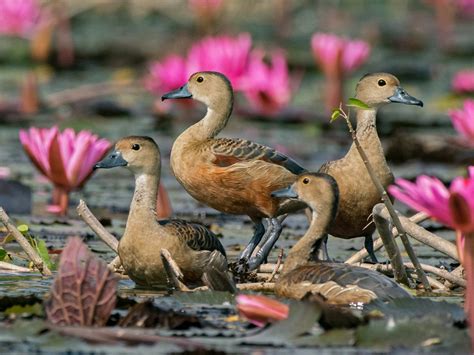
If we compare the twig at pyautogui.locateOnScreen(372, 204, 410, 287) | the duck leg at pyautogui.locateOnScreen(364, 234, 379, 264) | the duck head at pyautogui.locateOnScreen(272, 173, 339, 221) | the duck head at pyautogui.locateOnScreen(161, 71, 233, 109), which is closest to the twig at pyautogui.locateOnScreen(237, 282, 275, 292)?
the duck head at pyautogui.locateOnScreen(272, 173, 339, 221)

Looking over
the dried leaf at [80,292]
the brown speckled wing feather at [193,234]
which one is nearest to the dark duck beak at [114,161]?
the brown speckled wing feather at [193,234]

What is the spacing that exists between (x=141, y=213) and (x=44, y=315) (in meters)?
1.18

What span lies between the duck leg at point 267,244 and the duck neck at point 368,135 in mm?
487

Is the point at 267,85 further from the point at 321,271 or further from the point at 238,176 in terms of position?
the point at 321,271

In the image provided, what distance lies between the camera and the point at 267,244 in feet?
19.8

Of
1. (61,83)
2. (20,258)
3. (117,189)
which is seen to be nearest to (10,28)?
(61,83)

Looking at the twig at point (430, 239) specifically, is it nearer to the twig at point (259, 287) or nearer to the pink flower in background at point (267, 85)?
the twig at point (259, 287)

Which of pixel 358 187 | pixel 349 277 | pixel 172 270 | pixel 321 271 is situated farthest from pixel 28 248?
pixel 358 187

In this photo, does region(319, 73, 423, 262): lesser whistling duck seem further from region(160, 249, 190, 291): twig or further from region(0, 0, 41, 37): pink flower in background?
region(0, 0, 41, 37): pink flower in background

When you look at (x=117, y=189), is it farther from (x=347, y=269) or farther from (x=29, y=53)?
(x=29, y=53)

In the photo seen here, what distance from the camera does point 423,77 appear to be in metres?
14.9

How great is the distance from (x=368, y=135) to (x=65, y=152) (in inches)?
66.7

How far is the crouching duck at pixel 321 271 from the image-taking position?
4766 mm

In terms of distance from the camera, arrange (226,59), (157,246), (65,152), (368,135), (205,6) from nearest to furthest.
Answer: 1. (157,246)
2. (368,135)
3. (65,152)
4. (226,59)
5. (205,6)
